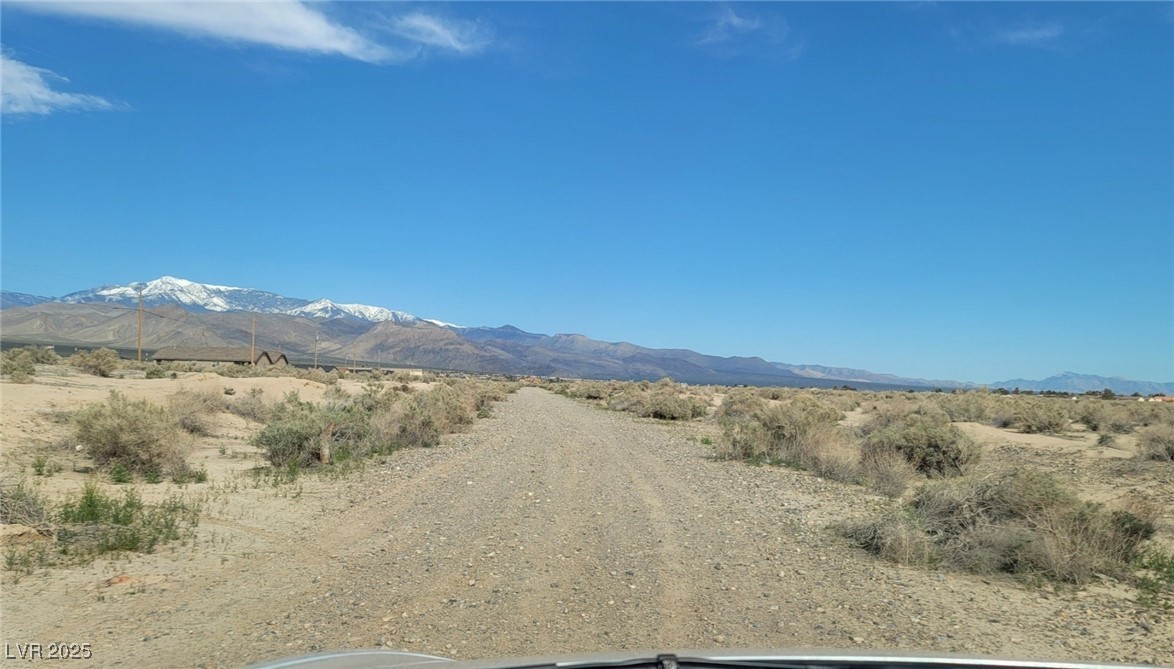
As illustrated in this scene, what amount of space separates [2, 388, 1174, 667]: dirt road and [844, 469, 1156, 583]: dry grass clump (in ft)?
1.46

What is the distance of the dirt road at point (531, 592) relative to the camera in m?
6.16

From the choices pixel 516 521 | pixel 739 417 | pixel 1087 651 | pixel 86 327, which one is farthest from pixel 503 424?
pixel 86 327

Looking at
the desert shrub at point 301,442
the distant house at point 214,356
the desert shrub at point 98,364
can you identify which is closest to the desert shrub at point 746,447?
the desert shrub at point 301,442

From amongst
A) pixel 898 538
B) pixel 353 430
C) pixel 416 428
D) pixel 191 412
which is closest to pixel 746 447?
pixel 416 428

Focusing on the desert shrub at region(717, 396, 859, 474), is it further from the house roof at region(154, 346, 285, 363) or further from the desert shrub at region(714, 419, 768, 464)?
the house roof at region(154, 346, 285, 363)

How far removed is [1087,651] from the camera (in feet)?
20.2

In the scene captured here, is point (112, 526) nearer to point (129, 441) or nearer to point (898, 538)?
point (129, 441)

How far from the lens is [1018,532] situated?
353 inches

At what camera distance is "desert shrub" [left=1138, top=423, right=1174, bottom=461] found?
69.9 ft

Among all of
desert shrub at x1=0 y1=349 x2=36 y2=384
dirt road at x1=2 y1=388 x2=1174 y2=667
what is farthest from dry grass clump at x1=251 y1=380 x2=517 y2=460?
desert shrub at x1=0 y1=349 x2=36 y2=384

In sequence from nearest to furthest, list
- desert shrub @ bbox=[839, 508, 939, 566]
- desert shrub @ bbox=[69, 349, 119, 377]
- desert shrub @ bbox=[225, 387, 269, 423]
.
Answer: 1. desert shrub @ bbox=[839, 508, 939, 566]
2. desert shrub @ bbox=[225, 387, 269, 423]
3. desert shrub @ bbox=[69, 349, 119, 377]

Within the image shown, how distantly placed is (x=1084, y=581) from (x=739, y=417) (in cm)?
2795

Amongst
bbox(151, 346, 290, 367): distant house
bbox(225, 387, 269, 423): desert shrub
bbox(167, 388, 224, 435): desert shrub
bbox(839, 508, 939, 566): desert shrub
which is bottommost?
bbox(151, 346, 290, 367): distant house

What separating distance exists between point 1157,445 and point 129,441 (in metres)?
26.4
